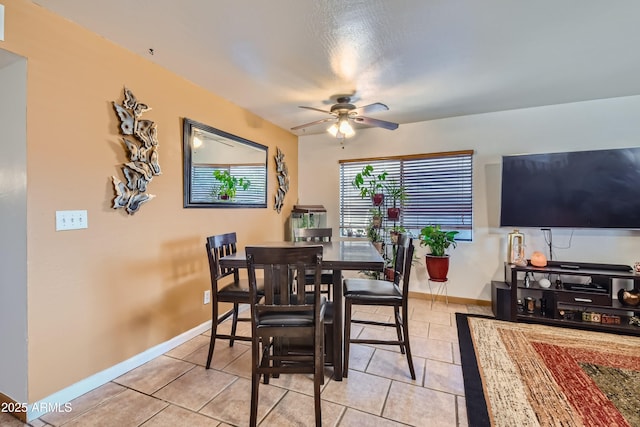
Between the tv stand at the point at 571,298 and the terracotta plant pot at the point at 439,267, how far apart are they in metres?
0.55

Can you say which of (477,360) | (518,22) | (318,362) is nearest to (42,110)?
(318,362)

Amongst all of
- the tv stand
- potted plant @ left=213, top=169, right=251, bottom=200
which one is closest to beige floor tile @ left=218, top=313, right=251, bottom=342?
potted plant @ left=213, top=169, right=251, bottom=200

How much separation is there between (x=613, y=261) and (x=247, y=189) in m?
4.12

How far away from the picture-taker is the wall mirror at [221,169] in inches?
108

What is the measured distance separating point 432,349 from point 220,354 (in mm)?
1806

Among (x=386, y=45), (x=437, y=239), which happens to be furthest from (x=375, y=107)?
(x=437, y=239)

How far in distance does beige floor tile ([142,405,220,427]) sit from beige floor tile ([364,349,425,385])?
3.68ft

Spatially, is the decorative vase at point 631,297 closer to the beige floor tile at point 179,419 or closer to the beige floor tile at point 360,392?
the beige floor tile at point 360,392

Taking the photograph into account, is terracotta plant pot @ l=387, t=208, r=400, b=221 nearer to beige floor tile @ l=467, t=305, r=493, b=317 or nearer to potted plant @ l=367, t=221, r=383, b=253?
potted plant @ l=367, t=221, r=383, b=253

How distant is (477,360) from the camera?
7.53 feet

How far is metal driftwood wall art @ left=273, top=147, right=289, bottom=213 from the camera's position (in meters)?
4.12

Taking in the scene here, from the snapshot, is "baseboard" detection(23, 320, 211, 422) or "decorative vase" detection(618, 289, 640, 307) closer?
"baseboard" detection(23, 320, 211, 422)

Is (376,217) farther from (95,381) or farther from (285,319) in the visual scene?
(95,381)

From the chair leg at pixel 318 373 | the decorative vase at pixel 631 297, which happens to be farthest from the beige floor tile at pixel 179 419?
the decorative vase at pixel 631 297
